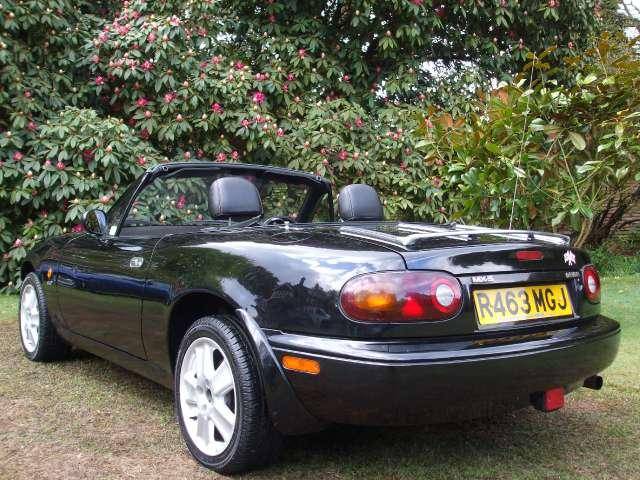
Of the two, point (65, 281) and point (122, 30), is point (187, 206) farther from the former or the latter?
point (122, 30)

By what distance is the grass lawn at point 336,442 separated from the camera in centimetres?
248

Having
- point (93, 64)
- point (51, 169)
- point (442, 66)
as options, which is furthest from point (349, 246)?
point (442, 66)

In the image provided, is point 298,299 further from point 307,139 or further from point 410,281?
point 307,139

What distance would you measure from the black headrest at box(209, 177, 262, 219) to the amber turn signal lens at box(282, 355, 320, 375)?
1104 millimetres

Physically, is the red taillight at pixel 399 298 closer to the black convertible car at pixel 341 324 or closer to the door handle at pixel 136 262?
the black convertible car at pixel 341 324

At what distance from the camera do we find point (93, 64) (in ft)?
24.1

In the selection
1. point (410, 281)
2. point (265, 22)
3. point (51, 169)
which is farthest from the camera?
point (265, 22)

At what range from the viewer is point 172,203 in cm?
353

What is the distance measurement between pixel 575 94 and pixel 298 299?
10.3ft

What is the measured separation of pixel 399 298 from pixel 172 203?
182 centimetres

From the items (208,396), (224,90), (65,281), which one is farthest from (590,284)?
(224,90)

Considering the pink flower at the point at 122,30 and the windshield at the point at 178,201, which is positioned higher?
the pink flower at the point at 122,30

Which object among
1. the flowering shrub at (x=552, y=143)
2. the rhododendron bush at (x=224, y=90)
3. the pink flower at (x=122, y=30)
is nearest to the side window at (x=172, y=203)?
the flowering shrub at (x=552, y=143)

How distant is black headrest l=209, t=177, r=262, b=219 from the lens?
3.10m
